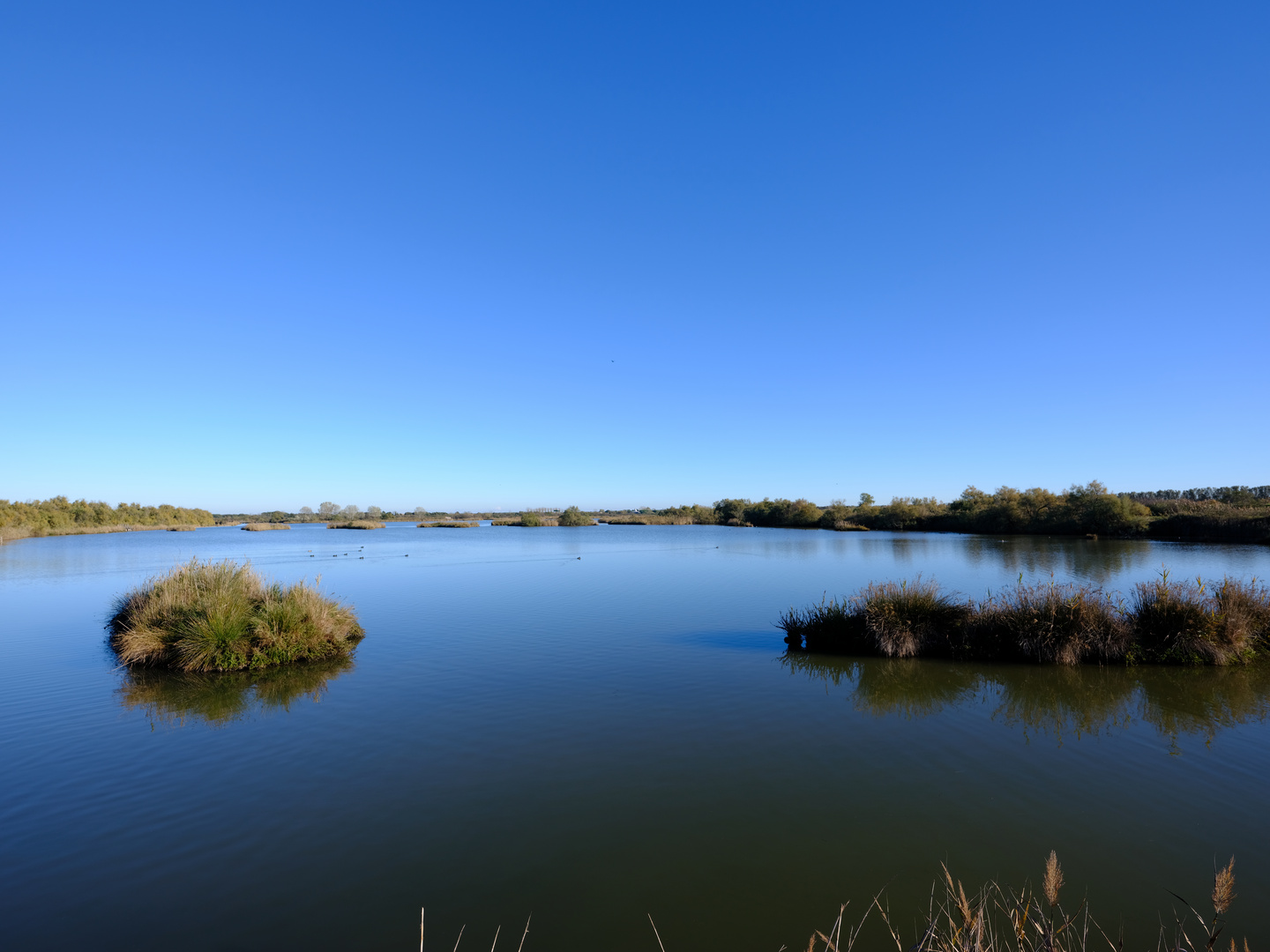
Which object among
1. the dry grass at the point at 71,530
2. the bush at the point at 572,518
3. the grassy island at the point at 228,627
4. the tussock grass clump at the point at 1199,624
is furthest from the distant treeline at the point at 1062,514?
the dry grass at the point at 71,530

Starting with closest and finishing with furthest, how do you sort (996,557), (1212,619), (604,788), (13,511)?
1. (604,788)
2. (1212,619)
3. (996,557)
4. (13,511)

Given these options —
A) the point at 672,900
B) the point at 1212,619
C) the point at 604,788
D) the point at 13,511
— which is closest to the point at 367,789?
the point at 604,788

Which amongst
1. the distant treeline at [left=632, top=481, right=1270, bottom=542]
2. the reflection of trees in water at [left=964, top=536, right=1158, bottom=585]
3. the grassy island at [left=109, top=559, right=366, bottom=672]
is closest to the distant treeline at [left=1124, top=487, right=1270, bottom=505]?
the distant treeline at [left=632, top=481, right=1270, bottom=542]

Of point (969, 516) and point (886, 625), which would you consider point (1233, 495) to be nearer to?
point (969, 516)

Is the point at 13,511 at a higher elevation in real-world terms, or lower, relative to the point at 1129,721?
higher

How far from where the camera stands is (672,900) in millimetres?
4711

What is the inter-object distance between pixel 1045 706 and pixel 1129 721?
3.24 feet

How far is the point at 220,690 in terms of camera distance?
1062 cm

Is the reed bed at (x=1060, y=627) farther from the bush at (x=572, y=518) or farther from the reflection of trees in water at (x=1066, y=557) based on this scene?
the bush at (x=572, y=518)

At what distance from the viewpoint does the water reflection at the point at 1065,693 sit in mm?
8445

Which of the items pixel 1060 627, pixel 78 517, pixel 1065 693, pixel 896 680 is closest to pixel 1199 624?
pixel 1060 627

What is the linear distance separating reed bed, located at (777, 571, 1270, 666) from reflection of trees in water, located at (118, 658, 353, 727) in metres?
9.39

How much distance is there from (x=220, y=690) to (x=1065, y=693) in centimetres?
1390

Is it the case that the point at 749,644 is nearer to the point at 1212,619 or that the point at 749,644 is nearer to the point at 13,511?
the point at 1212,619
